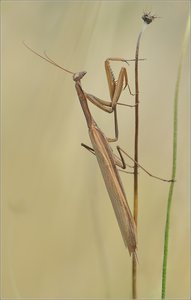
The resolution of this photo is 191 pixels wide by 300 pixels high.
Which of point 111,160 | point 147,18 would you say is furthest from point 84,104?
point 147,18

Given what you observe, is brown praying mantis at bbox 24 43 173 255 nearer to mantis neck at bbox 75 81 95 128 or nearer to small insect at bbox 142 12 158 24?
mantis neck at bbox 75 81 95 128

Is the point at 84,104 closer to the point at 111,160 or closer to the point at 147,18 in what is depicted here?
the point at 111,160

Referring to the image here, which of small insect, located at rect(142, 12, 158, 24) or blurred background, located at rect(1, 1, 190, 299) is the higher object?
small insect, located at rect(142, 12, 158, 24)

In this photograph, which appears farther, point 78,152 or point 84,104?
point 78,152

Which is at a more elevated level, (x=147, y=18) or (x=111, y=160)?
(x=147, y=18)

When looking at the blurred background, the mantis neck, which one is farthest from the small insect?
the mantis neck

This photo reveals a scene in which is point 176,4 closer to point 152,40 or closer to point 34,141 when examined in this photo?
point 152,40
